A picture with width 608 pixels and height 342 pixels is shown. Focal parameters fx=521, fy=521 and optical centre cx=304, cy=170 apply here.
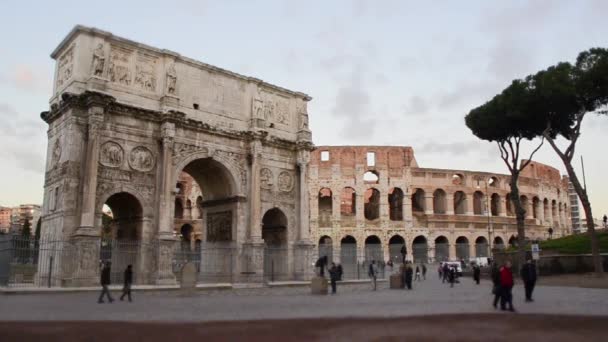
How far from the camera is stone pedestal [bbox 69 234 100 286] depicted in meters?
17.6

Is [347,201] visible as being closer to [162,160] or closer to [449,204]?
[449,204]

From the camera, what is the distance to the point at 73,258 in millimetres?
17781

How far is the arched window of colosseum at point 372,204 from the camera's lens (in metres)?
49.4

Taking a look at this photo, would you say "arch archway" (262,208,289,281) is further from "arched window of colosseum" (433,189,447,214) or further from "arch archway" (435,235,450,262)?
"arched window of colosseum" (433,189,447,214)

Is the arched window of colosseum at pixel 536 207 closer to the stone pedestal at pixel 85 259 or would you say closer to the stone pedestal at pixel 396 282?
the stone pedestal at pixel 396 282

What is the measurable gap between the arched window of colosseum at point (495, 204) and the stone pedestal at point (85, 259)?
148ft

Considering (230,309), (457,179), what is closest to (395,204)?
(457,179)

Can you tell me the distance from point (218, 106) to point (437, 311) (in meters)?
15.3

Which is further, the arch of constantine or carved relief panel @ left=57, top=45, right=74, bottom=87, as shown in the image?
carved relief panel @ left=57, top=45, right=74, bottom=87

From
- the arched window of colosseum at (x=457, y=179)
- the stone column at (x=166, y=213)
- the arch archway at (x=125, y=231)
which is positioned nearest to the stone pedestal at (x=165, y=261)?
the stone column at (x=166, y=213)

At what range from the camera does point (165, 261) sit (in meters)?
19.8

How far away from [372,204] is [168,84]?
33.3 m

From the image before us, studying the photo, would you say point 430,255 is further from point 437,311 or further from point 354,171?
point 437,311

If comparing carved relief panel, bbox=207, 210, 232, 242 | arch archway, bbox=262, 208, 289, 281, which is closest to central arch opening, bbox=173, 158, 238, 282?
carved relief panel, bbox=207, 210, 232, 242
